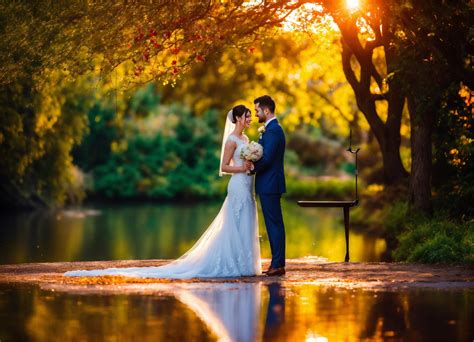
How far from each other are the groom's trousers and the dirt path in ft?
1.22

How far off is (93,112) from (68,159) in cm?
1328

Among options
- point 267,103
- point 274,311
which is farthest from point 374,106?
point 274,311

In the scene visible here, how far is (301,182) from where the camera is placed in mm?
53688

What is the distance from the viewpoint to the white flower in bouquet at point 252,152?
1566 cm

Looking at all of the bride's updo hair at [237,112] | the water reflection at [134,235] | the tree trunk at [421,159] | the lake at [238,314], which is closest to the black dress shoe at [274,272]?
the lake at [238,314]

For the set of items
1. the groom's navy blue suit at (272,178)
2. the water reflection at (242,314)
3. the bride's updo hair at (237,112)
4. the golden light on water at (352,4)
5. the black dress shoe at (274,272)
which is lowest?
the water reflection at (242,314)

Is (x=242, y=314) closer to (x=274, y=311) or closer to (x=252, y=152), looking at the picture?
(x=274, y=311)

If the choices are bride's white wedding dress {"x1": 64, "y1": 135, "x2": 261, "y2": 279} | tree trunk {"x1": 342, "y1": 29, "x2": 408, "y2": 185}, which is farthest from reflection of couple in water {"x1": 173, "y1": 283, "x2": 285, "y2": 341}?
tree trunk {"x1": 342, "y1": 29, "x2": 408, "y2": 185}

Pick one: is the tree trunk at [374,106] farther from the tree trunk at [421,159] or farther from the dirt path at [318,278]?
the dirt path at [318,278]

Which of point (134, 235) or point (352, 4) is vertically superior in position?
point (352, 4)

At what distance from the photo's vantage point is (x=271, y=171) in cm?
1587

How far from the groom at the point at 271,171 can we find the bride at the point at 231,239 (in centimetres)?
31

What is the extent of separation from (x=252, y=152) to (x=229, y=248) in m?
1.47

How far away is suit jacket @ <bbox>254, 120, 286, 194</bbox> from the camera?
15773 millimetres
